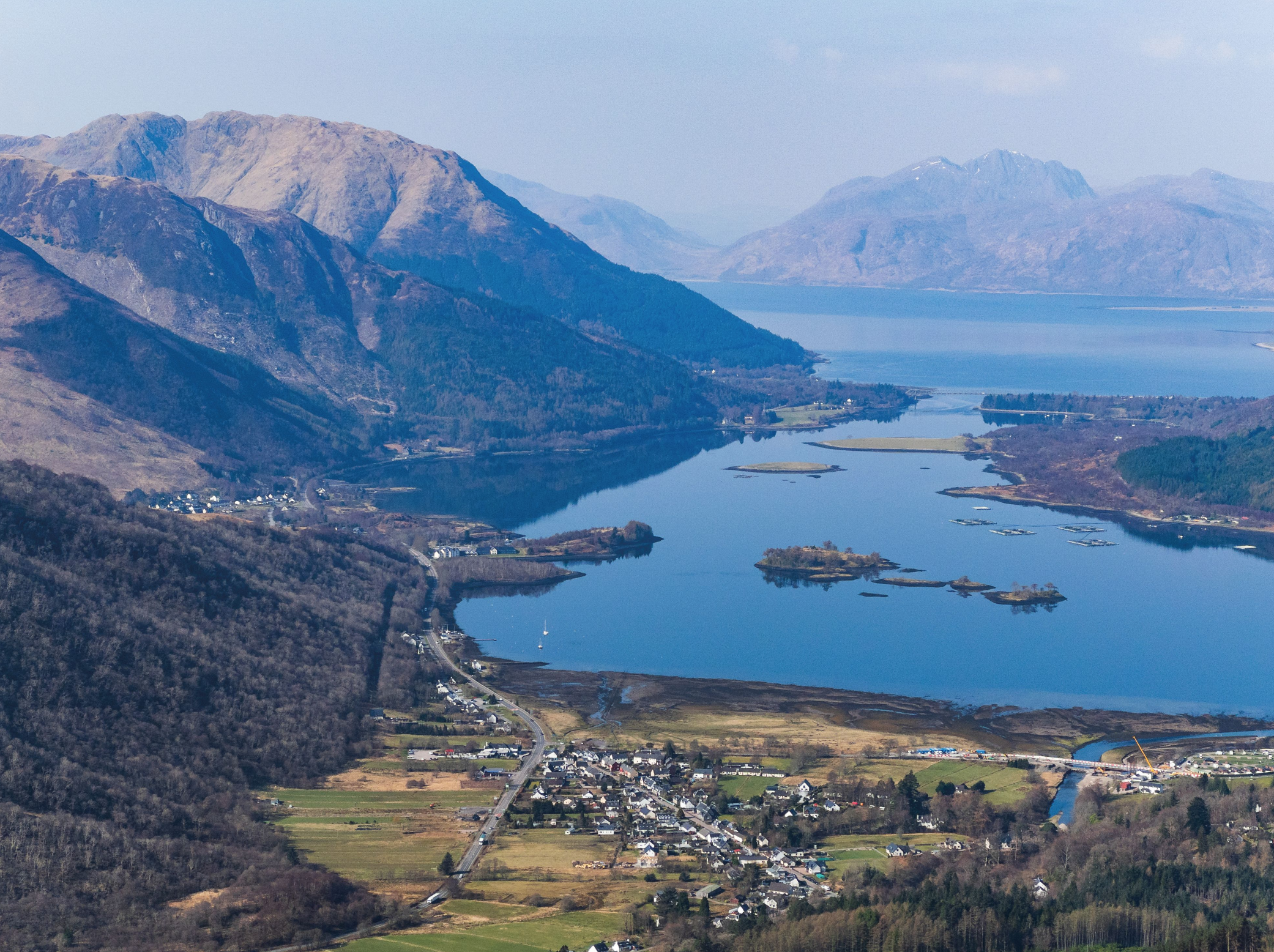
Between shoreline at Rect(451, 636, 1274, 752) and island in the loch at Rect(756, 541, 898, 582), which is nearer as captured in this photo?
shoreline at Rect(451, 636, 1274, 752)

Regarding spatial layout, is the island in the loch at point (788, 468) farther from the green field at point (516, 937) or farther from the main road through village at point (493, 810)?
the green field at point (516, 937)

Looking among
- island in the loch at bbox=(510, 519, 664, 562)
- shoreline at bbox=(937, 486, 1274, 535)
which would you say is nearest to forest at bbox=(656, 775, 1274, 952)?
island in the loch at bbox=(510, 519, 664, 562)

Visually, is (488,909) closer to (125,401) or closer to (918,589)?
(918,589)

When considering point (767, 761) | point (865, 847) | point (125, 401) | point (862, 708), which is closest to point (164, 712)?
point (767, 761)

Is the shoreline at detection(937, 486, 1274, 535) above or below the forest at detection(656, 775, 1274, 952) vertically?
above

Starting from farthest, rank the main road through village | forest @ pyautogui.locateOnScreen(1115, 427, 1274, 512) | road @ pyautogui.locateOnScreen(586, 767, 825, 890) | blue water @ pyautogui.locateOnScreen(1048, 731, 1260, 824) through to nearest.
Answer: forest @ pyautogui.locateOnScreen(1115, 427, 1274, 512) < blue water @ pyautogui.locateOnScreen(1048, 731, 1260, 824) < road @ pyautogui.locateOnScreen(586, 767, 825, 890) < the main road through village

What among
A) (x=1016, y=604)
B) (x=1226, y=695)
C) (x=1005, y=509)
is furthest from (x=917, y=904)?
(x=1005, y=509)

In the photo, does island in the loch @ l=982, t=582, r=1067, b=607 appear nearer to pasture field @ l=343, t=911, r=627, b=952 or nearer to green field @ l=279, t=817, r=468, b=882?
green field @ l=279, t=817, r=468, b=882
